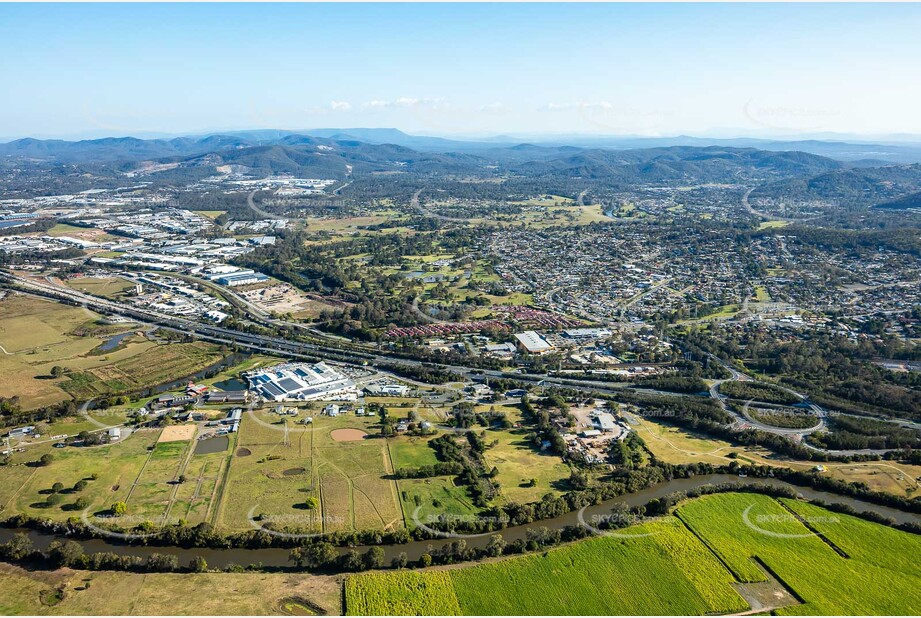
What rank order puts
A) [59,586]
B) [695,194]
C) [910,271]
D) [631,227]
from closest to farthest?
[59,586]
[910,271]
[631,227]
[695,194]

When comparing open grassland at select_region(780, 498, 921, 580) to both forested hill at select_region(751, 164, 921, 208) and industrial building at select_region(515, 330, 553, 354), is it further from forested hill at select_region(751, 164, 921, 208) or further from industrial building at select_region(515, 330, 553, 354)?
forested hill at select_region(751, 164, 921, 208)

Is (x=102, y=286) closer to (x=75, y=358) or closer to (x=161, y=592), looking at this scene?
(x=75, y=358)

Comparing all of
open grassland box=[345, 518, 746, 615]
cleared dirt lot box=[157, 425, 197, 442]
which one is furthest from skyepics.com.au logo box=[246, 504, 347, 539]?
cleared dirt lot box=[157, 425, 197, 442]

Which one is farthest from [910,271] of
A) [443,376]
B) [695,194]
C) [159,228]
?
[159,228]

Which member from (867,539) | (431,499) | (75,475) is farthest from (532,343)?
(75,475)

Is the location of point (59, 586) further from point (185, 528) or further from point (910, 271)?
point (910, 271)

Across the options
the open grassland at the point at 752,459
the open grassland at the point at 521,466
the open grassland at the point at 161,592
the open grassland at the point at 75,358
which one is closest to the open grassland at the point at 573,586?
the open grassland at the point at 161,592
